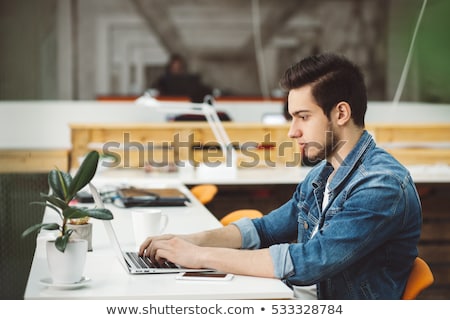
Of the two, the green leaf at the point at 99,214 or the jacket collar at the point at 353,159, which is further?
the jacket collar at the point at 353,159

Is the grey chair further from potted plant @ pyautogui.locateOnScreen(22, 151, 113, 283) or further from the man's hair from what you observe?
the man's hair

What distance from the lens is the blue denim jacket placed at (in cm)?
→ 175

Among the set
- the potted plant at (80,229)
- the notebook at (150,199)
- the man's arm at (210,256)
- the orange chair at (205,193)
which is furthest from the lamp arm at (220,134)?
the man's arm at (210,256)

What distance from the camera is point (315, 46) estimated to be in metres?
8.61

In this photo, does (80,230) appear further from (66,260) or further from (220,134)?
(220,134)

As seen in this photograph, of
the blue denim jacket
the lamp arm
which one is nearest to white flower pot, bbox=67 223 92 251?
the blue denim jacket

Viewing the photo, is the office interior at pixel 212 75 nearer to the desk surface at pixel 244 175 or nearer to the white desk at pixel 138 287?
the desk surface at pixel 244 175

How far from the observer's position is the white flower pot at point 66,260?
5.37 feet

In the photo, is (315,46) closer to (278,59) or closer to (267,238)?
(278,59)

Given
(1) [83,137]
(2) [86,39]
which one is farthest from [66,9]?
(1) [83,137]

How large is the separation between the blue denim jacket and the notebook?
1.19 meters

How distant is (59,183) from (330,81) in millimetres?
750
